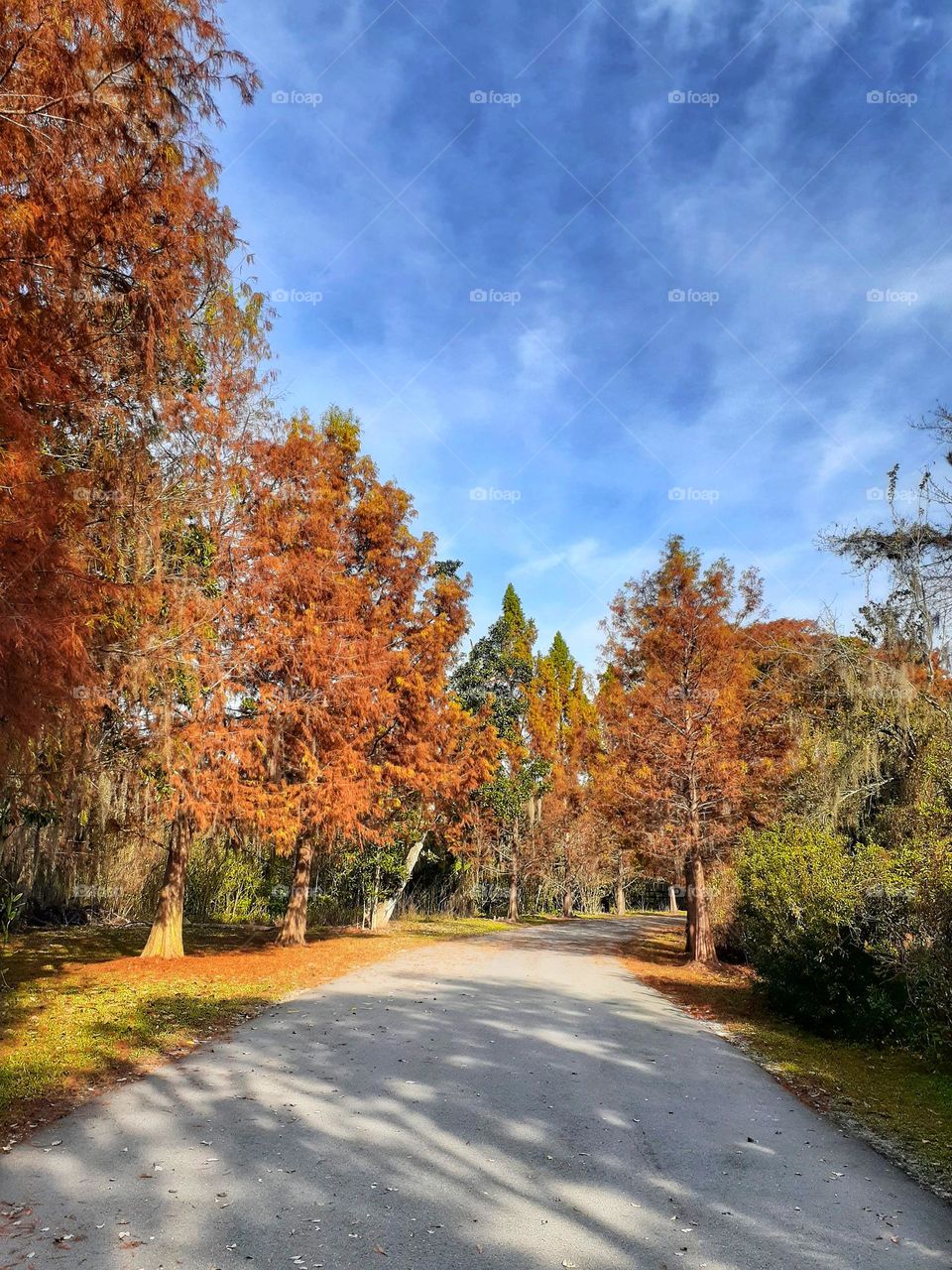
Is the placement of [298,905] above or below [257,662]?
below

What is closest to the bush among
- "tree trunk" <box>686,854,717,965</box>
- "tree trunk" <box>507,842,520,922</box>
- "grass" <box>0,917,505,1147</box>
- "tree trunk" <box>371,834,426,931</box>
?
"tree trunk" <box>686,854,717,965</box>

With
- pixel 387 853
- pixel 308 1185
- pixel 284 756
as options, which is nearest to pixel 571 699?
pixel 387 853

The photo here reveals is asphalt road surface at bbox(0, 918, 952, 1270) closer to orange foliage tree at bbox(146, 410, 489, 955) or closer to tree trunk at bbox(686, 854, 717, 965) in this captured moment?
orange foliage tree at bbox(146, 410, 489, 955)

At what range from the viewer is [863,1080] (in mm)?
7102

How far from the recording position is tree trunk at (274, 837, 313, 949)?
654 inches

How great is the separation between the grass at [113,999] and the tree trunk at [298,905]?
0.44m

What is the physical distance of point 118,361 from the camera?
7043mm

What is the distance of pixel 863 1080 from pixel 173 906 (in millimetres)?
10483

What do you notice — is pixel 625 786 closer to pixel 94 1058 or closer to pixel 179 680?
pixel 179 680

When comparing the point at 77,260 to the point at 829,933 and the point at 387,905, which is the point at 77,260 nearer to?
the point at 829,933

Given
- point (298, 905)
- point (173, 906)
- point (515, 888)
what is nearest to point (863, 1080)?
point (173, 906)

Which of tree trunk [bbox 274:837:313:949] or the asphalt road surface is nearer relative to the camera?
the asphalt road surface

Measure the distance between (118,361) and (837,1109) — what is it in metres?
9.12

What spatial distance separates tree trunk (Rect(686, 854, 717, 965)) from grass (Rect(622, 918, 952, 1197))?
131 inches
